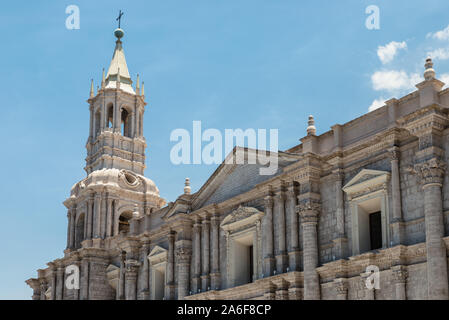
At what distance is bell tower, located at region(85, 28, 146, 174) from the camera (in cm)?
4594

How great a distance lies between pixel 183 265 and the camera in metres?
35.3

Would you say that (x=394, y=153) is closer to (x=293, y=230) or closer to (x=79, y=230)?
(x=293, y=230)

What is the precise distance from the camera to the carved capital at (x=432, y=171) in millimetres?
24266

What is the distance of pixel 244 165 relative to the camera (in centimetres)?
3347

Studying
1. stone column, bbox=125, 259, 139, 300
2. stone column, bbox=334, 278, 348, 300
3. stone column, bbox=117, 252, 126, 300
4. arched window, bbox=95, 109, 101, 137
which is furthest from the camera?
arched window, bbox=95, 109, 101, 137

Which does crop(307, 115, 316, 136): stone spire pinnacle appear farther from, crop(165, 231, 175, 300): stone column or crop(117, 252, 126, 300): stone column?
crop(117, 252, 126, 300): stone column

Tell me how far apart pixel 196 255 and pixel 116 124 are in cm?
1452

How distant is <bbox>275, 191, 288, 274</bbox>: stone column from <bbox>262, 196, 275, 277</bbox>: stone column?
33 centimetres

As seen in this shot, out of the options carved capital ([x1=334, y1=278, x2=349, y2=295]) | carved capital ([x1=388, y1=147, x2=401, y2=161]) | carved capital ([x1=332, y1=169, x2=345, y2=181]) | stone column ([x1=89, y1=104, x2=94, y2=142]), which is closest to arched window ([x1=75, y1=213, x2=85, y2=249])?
stone column ([x1=89, y1=104, x2=94, y2=142])

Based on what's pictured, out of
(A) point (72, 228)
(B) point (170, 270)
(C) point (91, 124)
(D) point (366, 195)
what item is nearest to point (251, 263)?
(B) point (170, 270)

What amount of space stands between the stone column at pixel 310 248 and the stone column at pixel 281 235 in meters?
1.42

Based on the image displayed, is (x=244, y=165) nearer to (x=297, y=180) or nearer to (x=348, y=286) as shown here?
(x=297, y=180)

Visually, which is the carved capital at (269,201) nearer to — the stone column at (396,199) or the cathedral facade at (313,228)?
the cathedral facade at (313,228)

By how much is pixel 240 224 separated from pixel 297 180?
13.9 feet
